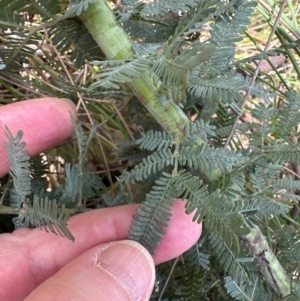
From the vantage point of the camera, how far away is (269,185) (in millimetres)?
818

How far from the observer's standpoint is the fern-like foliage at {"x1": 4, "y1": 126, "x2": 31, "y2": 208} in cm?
68

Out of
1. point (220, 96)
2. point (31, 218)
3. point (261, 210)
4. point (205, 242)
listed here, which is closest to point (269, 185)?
point (261, 210)

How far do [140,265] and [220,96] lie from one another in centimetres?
30

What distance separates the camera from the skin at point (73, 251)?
676 millimetres

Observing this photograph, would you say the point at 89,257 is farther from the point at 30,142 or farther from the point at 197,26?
the point at 197,26

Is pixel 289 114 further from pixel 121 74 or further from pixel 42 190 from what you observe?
pixel 42 190

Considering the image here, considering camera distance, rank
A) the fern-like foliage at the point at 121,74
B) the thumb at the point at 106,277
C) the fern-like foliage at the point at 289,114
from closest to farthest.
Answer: the fern-like foliage at the point at 121,74 < the thumb at the point at 106,277 < the fern-like foliage at the point at 289,114

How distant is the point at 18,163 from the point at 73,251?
0.73 feet

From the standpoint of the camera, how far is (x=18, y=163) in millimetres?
690

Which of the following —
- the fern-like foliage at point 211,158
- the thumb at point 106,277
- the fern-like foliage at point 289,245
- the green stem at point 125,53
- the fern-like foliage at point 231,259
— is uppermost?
the green stem at point 125,53

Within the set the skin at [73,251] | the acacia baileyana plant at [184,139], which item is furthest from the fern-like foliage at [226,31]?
the skin at [73,251]

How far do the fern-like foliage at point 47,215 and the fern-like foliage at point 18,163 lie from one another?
0.03 meters

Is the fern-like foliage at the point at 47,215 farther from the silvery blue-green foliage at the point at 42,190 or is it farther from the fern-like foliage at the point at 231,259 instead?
the fern-like foliage at the point at 231,259

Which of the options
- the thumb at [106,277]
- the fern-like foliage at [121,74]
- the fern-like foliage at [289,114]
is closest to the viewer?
the fern-like foliage at [121,74]
